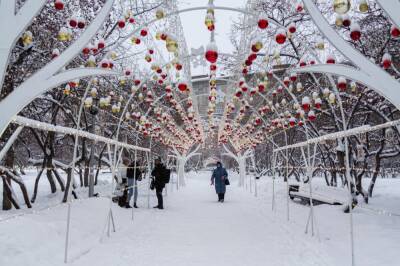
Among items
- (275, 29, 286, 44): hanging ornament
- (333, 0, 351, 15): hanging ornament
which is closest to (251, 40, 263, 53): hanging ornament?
(275, 29, 286, 44): hanging ornament

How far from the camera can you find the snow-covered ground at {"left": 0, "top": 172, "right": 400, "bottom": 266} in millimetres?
5879

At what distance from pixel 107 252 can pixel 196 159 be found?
2830 inches

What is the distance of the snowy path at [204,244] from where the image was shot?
6000 mm

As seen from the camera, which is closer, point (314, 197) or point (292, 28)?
point (292, 28)

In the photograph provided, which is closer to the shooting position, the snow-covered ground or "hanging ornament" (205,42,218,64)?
"hanging ornament" (205,42,218,64)

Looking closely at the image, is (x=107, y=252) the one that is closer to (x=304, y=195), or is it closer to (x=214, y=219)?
(x=214, y=219)

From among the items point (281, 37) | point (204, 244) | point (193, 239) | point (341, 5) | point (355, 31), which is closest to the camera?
point (341, 5)

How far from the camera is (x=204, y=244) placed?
7.23 metres

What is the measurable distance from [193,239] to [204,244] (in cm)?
57


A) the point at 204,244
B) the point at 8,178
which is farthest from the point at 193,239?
the point at 8,178

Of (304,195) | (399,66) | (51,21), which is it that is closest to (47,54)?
(51,21)

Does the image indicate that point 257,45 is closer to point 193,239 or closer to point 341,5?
point 341,5

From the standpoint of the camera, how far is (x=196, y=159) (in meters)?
78.2

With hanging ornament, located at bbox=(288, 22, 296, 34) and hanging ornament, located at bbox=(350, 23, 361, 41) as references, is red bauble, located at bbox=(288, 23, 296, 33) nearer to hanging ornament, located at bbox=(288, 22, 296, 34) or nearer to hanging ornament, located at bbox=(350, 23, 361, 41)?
hanging ornament, located at bbox=(288, 22, 296, 34)
